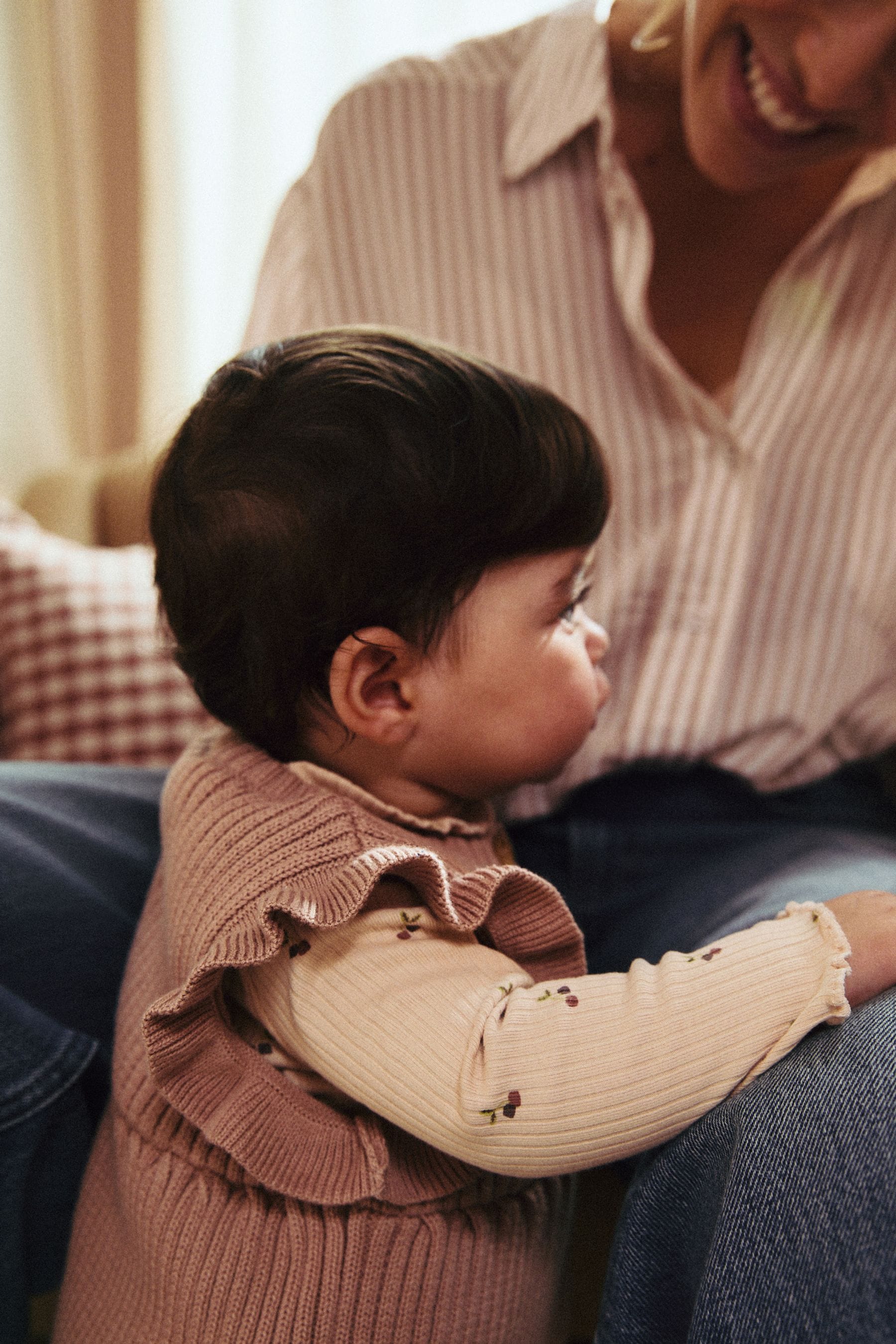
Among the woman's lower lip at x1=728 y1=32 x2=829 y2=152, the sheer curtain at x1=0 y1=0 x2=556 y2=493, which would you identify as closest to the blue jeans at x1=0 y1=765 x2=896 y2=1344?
the woman's lower lip at x1=728 y1=32 x2=829 y2=152

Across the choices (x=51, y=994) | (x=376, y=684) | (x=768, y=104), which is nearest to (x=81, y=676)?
(x=51, y=994)

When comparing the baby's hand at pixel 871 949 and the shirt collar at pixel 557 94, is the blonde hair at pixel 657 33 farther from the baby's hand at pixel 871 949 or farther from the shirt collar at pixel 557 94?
the baby's hand at pixel 871 949

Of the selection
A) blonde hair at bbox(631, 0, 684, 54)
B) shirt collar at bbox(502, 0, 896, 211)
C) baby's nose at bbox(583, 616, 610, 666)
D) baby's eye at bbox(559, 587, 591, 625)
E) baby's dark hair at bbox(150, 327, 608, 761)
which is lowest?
baby's nose at bbox(583, 616, 610, 666)

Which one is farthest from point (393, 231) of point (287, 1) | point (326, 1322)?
point (287, 1)

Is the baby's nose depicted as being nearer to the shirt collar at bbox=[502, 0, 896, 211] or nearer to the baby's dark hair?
the baby's dark hair

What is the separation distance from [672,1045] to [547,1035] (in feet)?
Result: 0.23

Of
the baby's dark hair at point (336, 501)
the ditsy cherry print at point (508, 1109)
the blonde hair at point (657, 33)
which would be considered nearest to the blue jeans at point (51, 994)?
the baby's dark hair at point (336, 501)

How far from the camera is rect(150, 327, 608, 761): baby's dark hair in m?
0.65

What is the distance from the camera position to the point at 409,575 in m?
0.66

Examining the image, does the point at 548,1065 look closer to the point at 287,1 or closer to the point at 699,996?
the point at 699,996

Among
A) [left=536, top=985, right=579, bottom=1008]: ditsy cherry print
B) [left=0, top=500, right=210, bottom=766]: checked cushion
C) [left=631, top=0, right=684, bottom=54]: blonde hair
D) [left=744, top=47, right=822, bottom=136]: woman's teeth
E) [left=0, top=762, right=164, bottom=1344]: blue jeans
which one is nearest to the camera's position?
[left=536, top=985, right=579, bottom=1008]: ditsy cherry print

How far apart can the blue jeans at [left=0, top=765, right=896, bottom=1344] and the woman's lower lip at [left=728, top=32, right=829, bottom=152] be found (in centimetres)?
58

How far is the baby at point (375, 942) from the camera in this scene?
1.92 ft

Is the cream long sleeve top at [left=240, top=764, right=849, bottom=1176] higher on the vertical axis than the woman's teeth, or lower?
lower
